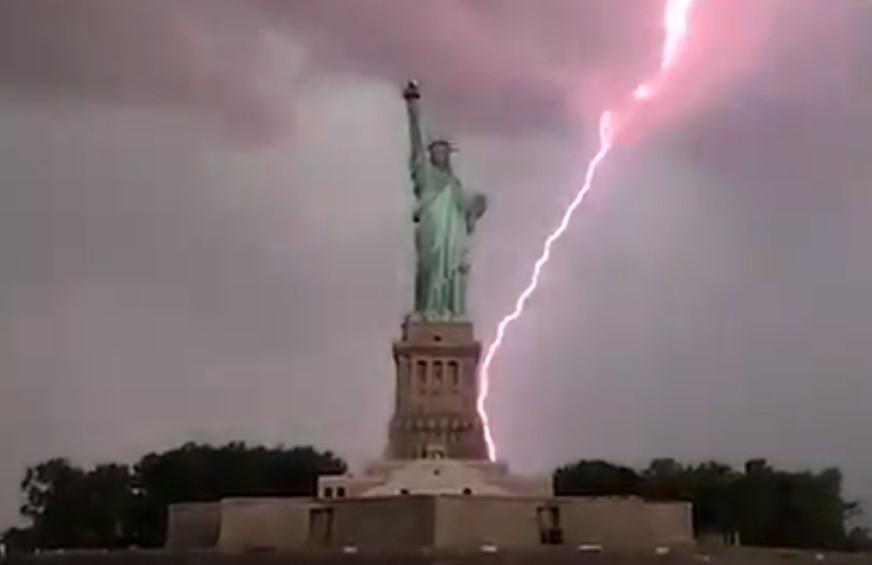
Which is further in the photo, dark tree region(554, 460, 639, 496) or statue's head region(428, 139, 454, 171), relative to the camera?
dark tree region(554, 460, 639, 496)

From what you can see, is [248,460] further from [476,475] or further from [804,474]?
[476,475]

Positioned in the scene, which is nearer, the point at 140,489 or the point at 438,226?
the point at 438,226

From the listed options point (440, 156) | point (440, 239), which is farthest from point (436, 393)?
point (440, 156)

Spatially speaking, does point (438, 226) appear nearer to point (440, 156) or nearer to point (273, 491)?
point (440, 156)

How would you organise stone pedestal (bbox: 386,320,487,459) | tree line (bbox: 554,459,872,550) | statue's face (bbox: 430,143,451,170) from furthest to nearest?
1. tree line (bbox: 554,459,872,550)
2. statue's face (bbox: 430,143,451,170)
3. stone pedestal (bbox: 386,320,487,459)

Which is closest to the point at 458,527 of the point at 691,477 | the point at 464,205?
the point at 464,205

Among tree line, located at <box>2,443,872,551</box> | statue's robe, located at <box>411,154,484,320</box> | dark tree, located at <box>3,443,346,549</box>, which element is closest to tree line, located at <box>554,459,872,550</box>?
tree line, located at <box>2,443,872,551</box>

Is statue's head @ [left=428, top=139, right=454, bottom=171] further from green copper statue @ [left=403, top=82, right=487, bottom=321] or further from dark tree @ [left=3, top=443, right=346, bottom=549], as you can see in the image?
dark tree @ [left=3, top=443, right=346, bottom=549]
